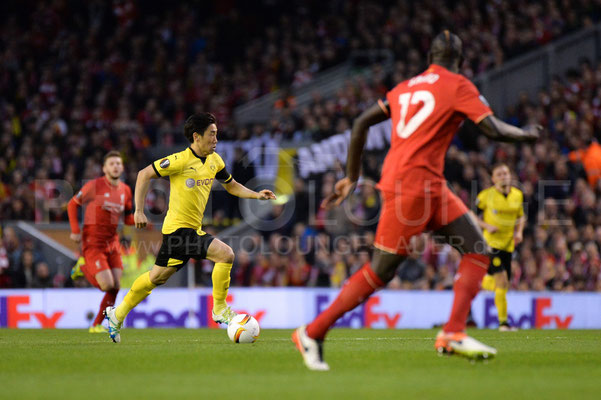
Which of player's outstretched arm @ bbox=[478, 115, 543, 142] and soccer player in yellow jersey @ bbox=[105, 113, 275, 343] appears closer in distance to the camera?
player's outstretched arm @ bbox=[478, 115, 543, 142]

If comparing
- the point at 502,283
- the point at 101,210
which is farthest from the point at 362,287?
the point at 502,283

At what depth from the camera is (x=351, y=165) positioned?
695 cm

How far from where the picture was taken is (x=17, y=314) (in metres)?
16.2

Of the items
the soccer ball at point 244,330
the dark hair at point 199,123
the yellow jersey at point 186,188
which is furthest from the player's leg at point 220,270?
the dark hair at point 199,123

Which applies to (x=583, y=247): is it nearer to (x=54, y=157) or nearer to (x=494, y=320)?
(x=494, y=320)

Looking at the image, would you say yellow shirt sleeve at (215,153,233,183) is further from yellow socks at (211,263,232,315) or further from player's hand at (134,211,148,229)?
player's hand at (134,211,148,229)

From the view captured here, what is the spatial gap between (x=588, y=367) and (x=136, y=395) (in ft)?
11.9

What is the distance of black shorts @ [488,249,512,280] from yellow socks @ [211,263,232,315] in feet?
15.8

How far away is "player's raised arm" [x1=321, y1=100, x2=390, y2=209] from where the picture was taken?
270 inches

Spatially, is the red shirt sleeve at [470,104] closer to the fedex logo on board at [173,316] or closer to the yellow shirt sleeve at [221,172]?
the yellow shirt sleeve at [221,172]

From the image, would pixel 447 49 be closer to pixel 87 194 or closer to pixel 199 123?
pixel 199 123

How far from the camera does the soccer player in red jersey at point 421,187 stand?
6652mm

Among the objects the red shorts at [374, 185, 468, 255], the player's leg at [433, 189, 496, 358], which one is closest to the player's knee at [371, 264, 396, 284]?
the red shorts at [374, 185, 468, 255]

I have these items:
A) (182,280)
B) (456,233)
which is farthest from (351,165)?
(182,280)
